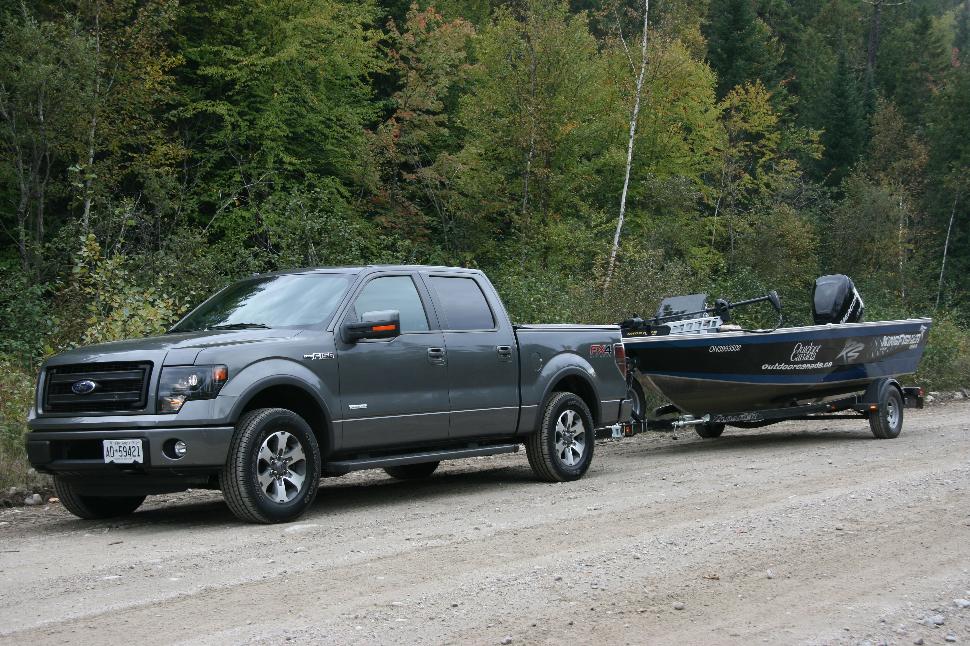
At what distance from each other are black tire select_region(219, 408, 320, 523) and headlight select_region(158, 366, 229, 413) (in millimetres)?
363

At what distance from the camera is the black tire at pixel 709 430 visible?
52.1ft

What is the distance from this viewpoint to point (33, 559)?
744 centimetres

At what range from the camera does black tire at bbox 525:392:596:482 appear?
36.0ft

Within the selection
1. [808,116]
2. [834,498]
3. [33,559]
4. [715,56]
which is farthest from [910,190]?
[33,559]

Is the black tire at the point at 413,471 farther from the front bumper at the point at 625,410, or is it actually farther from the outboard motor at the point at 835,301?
the outboard motor at the point at 835,301

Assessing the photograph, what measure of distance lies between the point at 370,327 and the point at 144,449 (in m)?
2.08

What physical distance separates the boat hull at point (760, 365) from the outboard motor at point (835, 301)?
463mm

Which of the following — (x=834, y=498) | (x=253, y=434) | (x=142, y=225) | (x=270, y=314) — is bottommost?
(x=834, y=498)

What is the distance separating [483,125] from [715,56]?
99.0 feet

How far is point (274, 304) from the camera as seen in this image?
9.56 m

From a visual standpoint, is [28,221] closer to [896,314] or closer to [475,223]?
[475,223]

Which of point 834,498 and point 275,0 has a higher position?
point 275,0

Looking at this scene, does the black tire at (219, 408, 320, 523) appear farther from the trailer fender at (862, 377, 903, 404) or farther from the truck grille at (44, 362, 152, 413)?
the trailer fender at (862, 377, 903, 404)

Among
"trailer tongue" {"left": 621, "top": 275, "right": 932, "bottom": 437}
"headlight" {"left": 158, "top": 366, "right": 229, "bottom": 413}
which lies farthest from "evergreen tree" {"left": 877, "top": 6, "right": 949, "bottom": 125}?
"headlight" {"left": 158, "top": 366, "right": 229, "bottom": 413}
